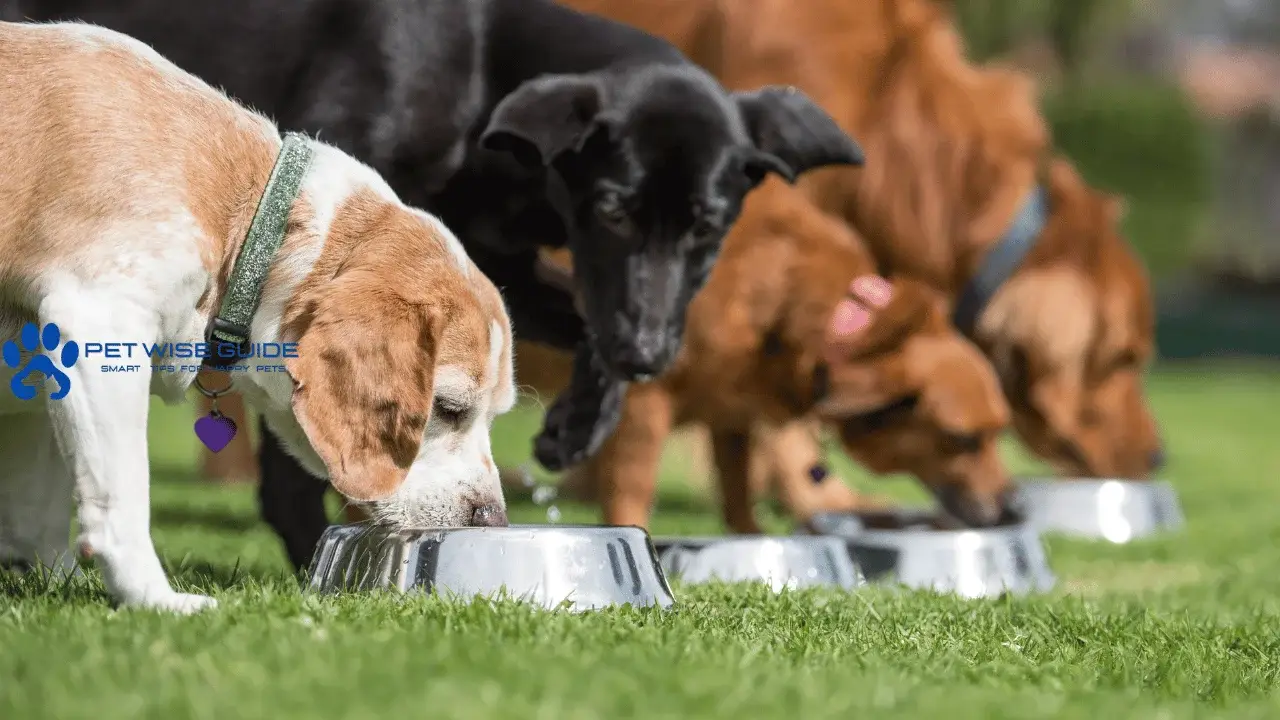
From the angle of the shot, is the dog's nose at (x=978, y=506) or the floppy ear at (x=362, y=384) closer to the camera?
the floppy ear at (x=362, y=384)

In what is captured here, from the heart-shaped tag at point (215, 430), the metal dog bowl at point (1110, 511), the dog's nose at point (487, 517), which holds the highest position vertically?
the heart-shaped tag at point (215, 430)

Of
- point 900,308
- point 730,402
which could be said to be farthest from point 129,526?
point 900,308

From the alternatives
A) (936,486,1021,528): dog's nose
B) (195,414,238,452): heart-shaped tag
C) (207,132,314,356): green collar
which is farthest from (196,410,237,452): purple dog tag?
(936,486,1021,528): dog's nose

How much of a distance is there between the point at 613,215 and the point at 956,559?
1.44 metres

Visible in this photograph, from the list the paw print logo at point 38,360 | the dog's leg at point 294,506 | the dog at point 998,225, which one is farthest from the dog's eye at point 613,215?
the dog at point 998,225

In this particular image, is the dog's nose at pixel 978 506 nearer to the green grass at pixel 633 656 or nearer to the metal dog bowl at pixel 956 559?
the metal dog bowl at pixel 956 559

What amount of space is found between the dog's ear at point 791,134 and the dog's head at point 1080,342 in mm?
2715

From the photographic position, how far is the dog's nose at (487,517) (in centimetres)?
307

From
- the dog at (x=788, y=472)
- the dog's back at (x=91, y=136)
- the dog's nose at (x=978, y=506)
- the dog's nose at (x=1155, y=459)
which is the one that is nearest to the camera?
the dog's back at (x=91, y=136)

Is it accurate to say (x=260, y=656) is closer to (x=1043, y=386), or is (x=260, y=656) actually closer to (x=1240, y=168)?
(x=1043, y=386)

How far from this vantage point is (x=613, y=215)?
4.07 metres

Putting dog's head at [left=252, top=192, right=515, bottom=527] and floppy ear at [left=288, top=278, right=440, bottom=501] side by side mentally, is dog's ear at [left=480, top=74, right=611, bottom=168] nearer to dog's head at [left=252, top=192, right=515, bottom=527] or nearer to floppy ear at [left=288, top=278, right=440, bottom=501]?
dog's head at [left=252, top=192, right=515, bottom=527]

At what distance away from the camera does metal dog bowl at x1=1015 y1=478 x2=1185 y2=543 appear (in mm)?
6195

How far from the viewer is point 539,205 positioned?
4.28 meters
